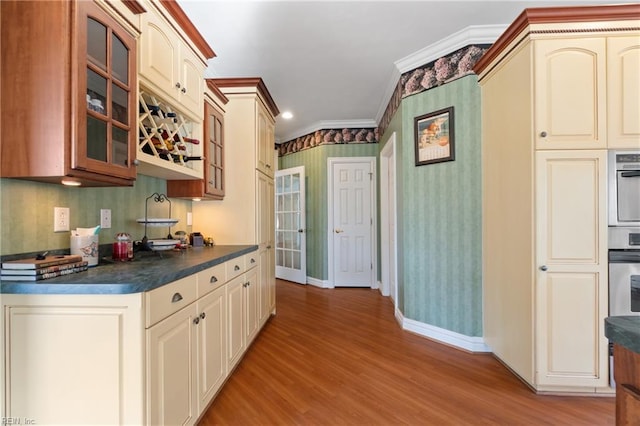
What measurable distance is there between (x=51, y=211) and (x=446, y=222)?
271 cm

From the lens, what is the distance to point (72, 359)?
1080mm

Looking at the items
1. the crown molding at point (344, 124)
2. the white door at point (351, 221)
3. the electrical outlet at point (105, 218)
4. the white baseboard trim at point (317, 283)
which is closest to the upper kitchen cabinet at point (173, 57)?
the electrical outlet at point (105, 218)

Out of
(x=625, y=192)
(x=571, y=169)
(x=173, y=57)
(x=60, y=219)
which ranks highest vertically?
(x=173, y=57)

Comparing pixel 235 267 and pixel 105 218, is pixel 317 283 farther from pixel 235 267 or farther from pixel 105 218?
pixel 105 218

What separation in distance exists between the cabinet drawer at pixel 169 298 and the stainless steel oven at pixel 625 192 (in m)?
2.47

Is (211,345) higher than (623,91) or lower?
lower

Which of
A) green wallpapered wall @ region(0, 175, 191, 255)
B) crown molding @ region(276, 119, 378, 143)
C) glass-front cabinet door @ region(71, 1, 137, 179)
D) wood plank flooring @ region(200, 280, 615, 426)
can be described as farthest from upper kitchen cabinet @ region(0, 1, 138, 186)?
crown molding @ region(276, 119, 378, 143)

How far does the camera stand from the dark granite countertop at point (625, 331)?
63 centimetres

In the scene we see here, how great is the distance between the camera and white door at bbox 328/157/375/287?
4.65 metres

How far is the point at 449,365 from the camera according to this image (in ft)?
7.36

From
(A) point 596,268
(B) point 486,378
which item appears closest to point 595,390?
(B) point 486,378

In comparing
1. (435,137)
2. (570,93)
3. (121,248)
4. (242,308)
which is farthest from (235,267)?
(570,93)

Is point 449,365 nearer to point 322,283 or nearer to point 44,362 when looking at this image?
point 44,362

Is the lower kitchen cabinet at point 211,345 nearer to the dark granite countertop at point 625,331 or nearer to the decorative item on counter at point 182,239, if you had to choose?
the decorative item on counter at point 182,239
